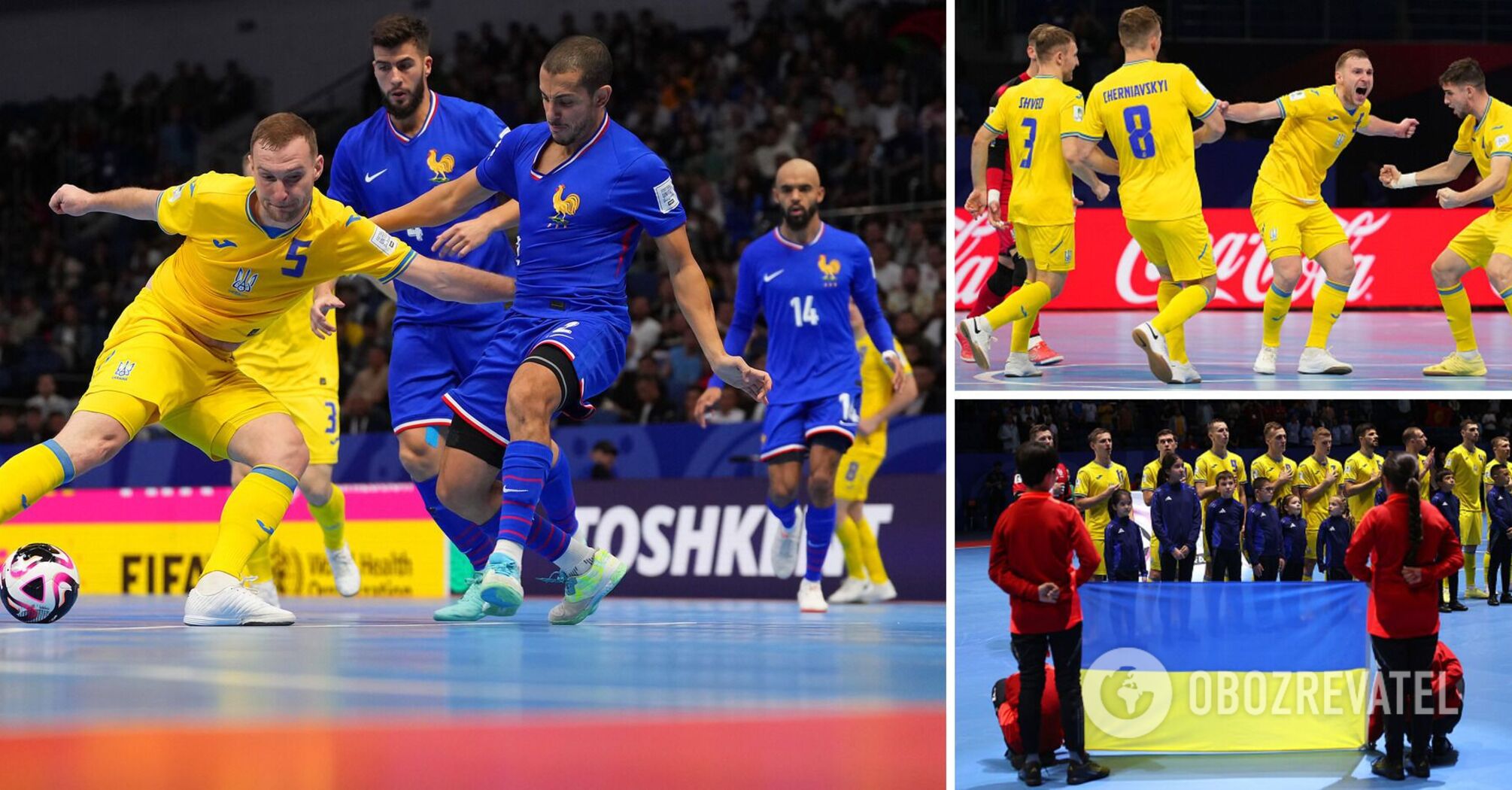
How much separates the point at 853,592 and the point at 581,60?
519 cm

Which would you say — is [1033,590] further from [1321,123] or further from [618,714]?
[1321,123]

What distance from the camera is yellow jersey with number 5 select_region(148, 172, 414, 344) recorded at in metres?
5.25

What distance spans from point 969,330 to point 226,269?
3018 millimetres

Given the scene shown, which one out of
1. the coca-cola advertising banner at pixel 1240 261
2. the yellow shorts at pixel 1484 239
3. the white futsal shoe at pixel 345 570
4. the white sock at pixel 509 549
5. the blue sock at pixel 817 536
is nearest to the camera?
the white sock at pixel 509 549

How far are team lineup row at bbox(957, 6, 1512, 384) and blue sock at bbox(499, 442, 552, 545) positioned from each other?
2.14 meters

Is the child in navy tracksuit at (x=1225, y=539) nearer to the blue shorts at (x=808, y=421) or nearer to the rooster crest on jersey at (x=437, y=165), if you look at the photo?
the blue shorts at (x=808, y=421)

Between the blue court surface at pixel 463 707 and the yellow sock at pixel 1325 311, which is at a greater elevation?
the yellow sock at pixel 1325 311

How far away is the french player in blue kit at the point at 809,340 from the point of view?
8.38m

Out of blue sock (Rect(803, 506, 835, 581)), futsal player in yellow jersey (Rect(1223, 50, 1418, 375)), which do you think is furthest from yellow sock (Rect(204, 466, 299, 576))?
futsal player in yellow jersey (Rect(1223, 50, 1418, 375))

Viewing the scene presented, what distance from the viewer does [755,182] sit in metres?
15.8

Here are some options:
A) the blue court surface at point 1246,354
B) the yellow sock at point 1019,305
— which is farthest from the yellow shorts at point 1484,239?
the yellow sock at point 1019,305

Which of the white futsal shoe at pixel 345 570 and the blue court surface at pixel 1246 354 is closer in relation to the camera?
the blue court surface at pixel 1246 354

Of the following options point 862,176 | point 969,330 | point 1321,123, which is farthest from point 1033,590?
point 862,176

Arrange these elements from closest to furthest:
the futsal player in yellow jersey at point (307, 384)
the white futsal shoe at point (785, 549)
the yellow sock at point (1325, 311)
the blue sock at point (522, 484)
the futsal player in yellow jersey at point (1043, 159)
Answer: the blue sock at point (522, 484)
the yellow sock at point (1325, 311)
the futsal player in yellow jersey at point (1043, 159)
the futsal player in yellow jersey at point (307, 384)
the white futsal shoe at point (785, 549)
